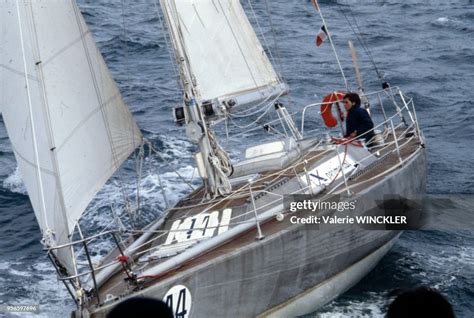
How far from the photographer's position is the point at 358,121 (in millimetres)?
17297

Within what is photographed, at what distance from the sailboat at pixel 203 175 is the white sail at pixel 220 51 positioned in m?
0.02

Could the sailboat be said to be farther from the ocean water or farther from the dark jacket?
the ocean water

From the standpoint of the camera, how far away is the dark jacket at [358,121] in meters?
17.2

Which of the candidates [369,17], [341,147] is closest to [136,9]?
[369,17]

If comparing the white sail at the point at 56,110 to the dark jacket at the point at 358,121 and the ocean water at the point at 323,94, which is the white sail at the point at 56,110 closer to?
the ocean water at the point at 323,94

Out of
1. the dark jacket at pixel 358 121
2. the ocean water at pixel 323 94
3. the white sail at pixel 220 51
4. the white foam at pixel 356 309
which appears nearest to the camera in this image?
the white foam at pixel 356 309

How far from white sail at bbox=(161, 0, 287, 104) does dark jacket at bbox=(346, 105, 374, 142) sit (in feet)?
4.34

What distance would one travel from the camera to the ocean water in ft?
53.7

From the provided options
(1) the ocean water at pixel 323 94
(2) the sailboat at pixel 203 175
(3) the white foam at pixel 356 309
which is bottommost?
(3) the white foam at pixel 356 309

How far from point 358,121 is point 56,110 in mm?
6425

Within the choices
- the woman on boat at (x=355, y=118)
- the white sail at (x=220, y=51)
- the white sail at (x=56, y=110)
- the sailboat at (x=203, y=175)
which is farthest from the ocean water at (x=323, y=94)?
the white sail at (x=56, y=110)

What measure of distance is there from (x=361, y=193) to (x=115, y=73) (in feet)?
55.1

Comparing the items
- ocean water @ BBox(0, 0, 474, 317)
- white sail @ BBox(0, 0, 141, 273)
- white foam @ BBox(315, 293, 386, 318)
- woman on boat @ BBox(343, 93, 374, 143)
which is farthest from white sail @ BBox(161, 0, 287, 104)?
white foam @ BBox(315, 293, 386, 318)

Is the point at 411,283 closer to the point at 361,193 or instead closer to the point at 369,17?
the point at 361,193
